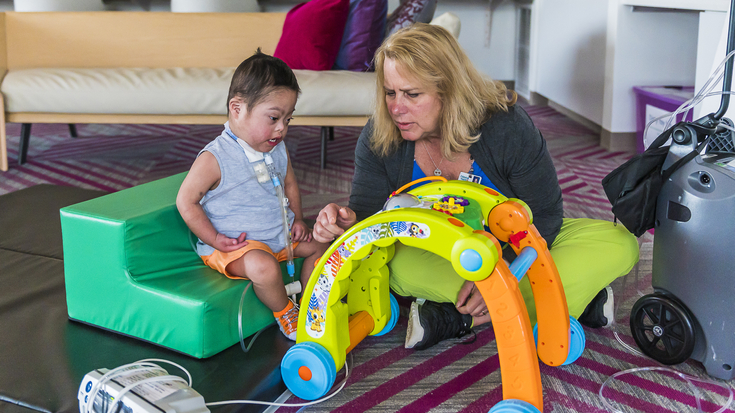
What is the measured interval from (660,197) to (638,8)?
1.92m

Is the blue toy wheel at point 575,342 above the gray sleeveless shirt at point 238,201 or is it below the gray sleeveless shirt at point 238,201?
below

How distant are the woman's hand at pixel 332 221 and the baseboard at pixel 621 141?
2.19 meters

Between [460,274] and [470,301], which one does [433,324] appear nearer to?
[470,301]

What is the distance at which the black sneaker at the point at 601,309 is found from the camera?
1354 mm

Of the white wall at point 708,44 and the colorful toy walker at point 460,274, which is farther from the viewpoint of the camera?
the white wall at point 708,44

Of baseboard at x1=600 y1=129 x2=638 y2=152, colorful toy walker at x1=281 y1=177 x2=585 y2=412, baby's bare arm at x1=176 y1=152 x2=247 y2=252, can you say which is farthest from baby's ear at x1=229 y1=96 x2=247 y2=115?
baseboard at x1=600 y1=129 x2=638 y2=152

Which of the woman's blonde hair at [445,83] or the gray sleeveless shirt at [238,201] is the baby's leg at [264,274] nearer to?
the gray sleeveless shirt at [238,201]

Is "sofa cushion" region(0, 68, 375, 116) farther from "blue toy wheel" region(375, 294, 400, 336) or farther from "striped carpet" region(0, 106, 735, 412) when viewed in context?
"blue toy wheel" region(375, 294, 400, 336)

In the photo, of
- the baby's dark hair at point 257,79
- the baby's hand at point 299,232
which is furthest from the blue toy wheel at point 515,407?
the baby's dark hair at point 257,79

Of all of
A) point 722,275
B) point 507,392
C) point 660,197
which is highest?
point 660,197

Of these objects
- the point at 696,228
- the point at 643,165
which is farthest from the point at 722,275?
the point at 643,165

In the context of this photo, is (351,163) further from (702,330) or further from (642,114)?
(702,330)

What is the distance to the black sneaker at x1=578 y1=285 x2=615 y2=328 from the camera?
1.35m

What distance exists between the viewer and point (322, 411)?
43.5 inches
